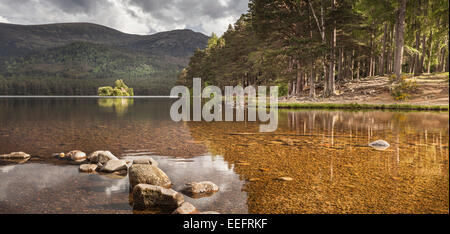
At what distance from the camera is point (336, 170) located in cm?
664

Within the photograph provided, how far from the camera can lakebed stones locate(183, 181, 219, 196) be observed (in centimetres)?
545

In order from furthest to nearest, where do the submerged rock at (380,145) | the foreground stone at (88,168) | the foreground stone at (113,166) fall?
the submerged rock at (380,145), the foreground stone at (88,168), the foreground stone at (113,166)

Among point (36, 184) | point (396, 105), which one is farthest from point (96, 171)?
point (396, 105)

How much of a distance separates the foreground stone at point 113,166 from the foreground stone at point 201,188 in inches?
98.0

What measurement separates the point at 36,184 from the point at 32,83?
19497 centimetres

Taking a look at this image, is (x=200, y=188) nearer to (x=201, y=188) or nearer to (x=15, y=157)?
(x=201, y=188)

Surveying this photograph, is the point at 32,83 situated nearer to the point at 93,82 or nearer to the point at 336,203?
the point at 93,82

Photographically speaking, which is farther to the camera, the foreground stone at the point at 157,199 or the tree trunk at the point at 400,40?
the tree trunk at the point at 400,40

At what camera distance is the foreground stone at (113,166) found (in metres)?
6.95

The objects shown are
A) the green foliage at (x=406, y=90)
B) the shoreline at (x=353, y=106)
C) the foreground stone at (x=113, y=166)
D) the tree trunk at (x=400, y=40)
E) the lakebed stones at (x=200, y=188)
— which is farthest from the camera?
the tree trunk at (x=400, y=40)

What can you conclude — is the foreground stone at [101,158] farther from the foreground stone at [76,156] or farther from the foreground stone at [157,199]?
the foreground stone at [157,199]

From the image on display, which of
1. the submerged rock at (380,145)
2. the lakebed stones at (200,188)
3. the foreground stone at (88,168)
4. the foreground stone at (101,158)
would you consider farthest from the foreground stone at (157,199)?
the submerged rock at (380,145)

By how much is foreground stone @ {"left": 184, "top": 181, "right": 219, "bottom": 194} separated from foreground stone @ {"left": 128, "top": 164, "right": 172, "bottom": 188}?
68 cm

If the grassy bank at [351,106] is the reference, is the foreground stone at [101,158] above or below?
below
